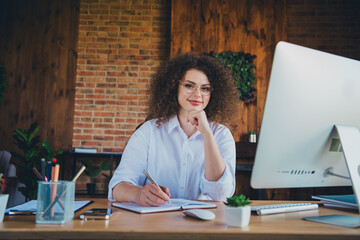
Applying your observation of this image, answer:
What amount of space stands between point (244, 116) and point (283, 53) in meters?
3.29

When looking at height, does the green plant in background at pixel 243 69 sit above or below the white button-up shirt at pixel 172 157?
above

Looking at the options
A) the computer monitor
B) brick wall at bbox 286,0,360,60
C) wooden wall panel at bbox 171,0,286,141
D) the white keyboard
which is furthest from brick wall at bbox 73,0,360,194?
the computer monitor

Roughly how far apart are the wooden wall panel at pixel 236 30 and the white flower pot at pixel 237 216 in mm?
3334

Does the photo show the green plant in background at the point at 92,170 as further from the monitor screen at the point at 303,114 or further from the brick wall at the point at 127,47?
the monitor screen at the point at 303,114

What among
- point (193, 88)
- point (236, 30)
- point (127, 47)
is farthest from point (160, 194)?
point (127, 47)

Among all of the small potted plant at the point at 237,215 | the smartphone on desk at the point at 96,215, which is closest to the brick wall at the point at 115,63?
the smartphone on desk at the point at 96,215

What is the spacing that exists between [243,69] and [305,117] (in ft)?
10.8

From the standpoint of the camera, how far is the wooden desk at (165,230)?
0.63 meters

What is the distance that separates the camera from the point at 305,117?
784 mm

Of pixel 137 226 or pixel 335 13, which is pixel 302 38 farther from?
pixel 137 226

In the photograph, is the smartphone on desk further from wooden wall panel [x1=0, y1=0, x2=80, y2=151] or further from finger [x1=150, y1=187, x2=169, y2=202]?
wooden wall panel [x1=0, y1=0, x2=80, y2=151]

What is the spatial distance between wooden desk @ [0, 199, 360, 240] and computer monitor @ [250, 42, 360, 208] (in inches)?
5.7

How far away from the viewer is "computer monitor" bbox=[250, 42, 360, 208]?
75 centimetres

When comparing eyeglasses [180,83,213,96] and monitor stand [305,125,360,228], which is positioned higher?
eyeglasses [180,83,213,96]
